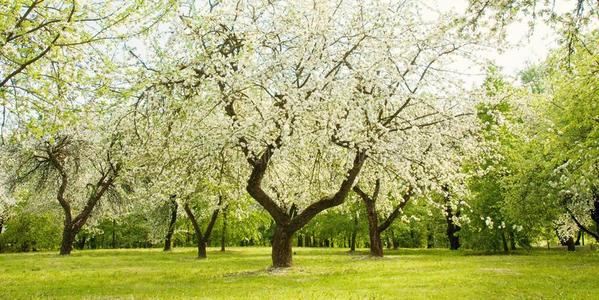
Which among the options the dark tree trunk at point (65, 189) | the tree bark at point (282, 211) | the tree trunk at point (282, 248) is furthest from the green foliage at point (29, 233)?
the tree bark at point (282, 211)

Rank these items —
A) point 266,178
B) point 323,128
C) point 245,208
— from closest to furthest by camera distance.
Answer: point 323,128 → point 266,178 → point 245,208

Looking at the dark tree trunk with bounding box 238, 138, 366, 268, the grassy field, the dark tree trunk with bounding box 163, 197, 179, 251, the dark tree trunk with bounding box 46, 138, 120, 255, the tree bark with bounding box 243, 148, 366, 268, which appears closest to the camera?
the grassy field

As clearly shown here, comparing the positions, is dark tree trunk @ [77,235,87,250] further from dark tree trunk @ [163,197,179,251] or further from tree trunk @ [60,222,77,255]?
tree trunk @ [60,222,77,255]

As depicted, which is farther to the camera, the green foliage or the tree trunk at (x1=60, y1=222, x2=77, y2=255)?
the green foliage

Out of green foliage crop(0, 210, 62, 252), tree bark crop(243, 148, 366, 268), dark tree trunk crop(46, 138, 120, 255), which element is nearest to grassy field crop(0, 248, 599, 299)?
tree bark crop(243, 148, 366, 268)

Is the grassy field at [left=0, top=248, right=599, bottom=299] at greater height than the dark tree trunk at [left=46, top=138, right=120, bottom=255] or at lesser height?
lesser

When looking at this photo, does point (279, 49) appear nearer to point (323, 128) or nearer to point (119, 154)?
point (323, 128)

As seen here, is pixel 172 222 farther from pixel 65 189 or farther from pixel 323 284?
pixel 323 284

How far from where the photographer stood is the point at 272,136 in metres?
19.3

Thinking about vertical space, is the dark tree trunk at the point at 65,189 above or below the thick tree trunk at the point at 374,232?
above

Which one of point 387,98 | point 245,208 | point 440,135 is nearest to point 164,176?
point 387,98

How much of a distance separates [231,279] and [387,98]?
931cm

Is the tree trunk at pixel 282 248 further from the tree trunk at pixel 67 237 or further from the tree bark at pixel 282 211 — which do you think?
the tree trunk at pixel 67 237

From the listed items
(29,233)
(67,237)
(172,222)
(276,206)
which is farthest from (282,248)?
(29,233)
